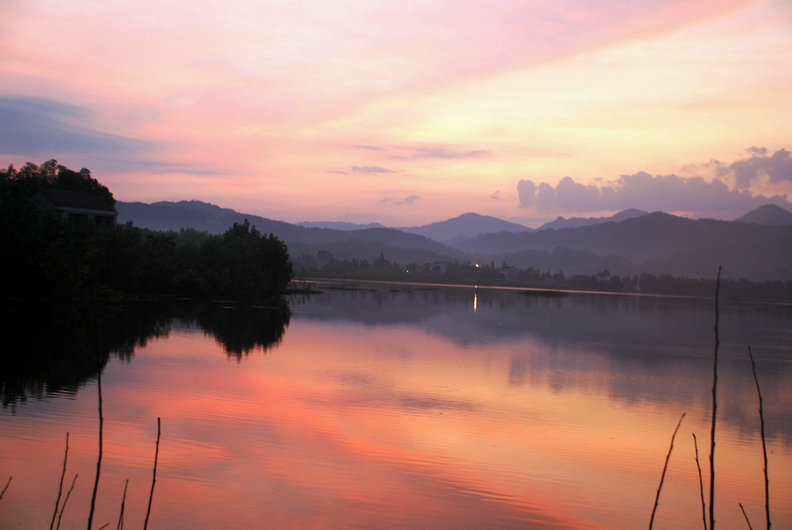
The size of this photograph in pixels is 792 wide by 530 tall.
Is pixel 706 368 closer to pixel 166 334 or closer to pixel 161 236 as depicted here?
pixel 166 334

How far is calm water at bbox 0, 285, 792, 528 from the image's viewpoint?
12547mm

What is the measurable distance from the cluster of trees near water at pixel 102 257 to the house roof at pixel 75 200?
1.58 m

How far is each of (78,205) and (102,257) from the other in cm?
1654

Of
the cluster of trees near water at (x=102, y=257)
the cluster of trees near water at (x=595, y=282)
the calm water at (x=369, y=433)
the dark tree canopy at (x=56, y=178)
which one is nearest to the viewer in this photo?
the calm water at (x=369, y=433)

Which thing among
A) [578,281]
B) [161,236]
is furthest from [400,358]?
[578,281]

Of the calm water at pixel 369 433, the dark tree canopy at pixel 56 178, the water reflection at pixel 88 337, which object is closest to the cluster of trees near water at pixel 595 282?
the dark tree canopy at pixel 56 178

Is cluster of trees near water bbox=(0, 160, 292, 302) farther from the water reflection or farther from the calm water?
the calm water

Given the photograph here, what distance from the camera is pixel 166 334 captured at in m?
35.2

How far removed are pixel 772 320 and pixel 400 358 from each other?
61.3 metres

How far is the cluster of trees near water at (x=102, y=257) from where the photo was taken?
119ft

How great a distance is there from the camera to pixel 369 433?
1792 centimetres

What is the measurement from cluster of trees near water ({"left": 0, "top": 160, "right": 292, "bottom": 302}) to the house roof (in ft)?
5.17

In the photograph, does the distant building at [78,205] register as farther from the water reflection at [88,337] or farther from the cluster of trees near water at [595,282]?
the cluster of trees near water at [595,282]

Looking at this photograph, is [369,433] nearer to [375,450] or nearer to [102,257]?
[375,450]
